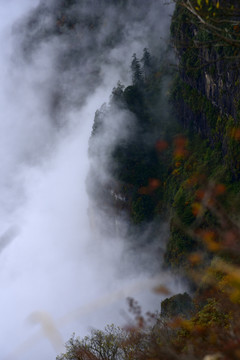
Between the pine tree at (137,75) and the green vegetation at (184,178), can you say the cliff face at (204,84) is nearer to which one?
the green vegetation at (184,178)

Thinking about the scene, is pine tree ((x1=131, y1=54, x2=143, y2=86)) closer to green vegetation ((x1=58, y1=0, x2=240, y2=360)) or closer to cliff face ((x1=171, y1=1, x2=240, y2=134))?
green vegetation ((x1=58, y1=0, x2=240, y2=360))

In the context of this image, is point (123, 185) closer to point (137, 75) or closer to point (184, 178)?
point (184, 178)

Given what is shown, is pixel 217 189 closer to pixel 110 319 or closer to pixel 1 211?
pixel 110 319

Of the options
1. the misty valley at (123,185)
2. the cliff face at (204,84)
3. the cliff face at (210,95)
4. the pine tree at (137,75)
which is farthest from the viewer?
Answer: the pine tree at (137,75)

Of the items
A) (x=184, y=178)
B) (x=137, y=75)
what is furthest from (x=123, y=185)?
(x=137, y=75)

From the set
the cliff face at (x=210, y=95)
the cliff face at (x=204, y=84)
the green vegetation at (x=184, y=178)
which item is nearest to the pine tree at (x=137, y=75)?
the green vegetation at (x=184, y=178)

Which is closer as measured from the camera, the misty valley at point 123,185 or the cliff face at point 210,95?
the misty valley at point 123,185

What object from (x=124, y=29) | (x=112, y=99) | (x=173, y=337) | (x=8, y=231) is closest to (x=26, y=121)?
(x=8, y=231)

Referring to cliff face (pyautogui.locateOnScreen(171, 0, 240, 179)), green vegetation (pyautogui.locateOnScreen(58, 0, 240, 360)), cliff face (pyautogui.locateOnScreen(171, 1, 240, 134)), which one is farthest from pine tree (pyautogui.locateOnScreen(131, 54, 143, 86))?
cliff face (pyautogui.locateOnScreen(171, 1, 240, 134))
